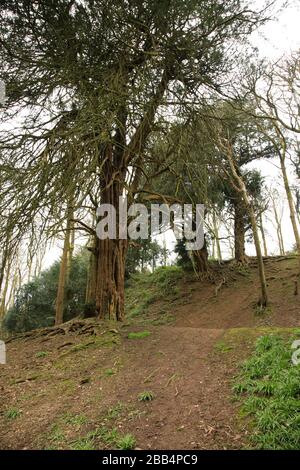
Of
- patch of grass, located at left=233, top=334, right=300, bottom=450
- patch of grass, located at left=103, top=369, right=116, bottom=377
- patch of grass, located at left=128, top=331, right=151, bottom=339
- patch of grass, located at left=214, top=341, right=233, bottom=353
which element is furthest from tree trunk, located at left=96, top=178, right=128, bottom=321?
patch of grass, located at left=233, top=334, right=300, bottom=450

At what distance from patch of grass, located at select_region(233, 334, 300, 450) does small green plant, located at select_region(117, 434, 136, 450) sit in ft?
3.77

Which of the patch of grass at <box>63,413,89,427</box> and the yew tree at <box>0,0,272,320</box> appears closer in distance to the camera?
the patch of grass at <box>63,413,89,427</box>

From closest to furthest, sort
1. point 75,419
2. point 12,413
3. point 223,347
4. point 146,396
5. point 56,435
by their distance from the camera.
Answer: point 56,435 < point 75,419 < point 146,396 < point 12,413 < point 223,347

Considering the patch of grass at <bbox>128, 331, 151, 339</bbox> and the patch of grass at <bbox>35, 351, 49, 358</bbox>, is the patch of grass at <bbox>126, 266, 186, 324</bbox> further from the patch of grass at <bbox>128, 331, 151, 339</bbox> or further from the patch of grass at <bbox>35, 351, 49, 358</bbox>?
the patch of grass at <bbox>35, 351, 49, 358</bbox>

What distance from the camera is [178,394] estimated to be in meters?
4.09

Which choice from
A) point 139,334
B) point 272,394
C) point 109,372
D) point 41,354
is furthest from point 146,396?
point 41,354

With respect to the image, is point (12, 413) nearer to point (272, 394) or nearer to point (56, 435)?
point (56, 435)

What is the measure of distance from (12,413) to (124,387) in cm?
148

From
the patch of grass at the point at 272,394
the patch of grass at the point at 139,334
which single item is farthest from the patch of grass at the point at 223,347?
the patch of grass at the point at 139,334

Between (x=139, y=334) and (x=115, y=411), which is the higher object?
(x=139, y=334)

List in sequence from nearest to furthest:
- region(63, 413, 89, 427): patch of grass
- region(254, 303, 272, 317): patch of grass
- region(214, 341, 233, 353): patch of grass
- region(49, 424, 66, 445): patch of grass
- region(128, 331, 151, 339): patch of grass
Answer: region(49, 424, 66, 445): patch of grass
region(63, 413, 89, 427): patch of grass
region(214, 341, 233, 353): patch of grass
region(128, 331, 151, 339): patch of grass
region(254, 303, 272, 317): patch of grass

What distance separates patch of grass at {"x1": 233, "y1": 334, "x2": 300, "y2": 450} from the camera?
3.00 meters

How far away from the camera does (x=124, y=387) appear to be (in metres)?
4.50
